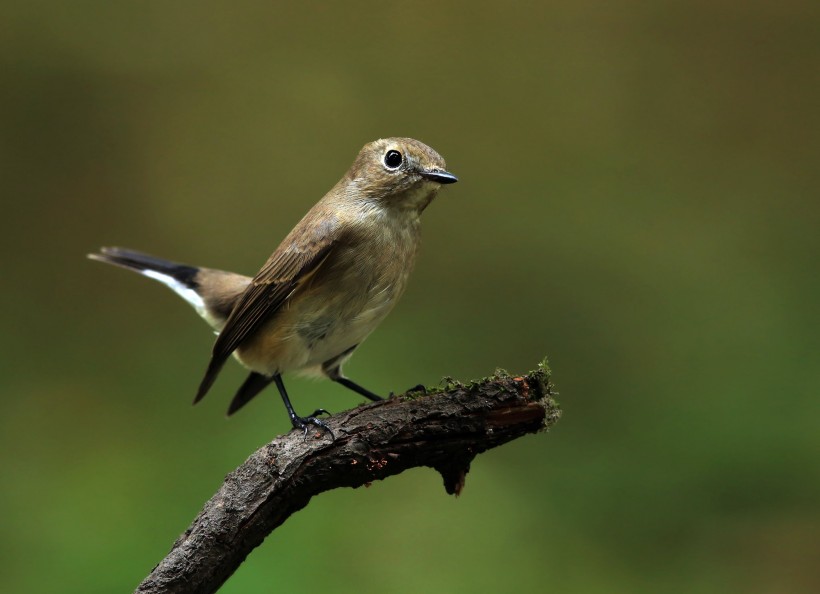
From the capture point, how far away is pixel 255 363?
3.33 metres

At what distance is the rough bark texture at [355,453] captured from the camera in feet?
8.00

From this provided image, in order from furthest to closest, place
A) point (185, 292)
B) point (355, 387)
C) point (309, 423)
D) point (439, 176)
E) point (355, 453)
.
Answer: point (185, 292), point (355, 387), point (439, 176), point (309, 423), point (355, 453)

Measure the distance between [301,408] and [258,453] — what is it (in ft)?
7.31

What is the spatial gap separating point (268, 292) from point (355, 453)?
0.85 metres

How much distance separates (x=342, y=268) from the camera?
122 inches

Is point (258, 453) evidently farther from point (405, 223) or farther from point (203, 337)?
point (203, 337)

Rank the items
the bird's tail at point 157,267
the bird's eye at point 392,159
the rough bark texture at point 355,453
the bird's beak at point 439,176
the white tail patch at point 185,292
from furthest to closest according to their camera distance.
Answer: the bird's tail at point 157,267 → the white tail patch at point 185,292 → the bird's eye at point 392,159 → the bird's beak at point 439,176 → the rough bark texture at point 355,453

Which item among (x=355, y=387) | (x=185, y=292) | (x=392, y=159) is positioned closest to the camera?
(x=392, y=159)

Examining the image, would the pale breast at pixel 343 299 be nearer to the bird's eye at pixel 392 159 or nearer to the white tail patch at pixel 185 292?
the bird's eye at pixel 392 159

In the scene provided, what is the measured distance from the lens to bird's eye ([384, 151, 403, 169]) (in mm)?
3115

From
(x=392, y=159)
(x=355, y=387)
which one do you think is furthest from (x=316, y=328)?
(x=392, y=159)

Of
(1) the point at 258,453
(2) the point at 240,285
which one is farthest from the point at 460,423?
(2) the point at 240,285

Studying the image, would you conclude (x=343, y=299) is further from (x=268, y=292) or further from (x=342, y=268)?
(x=268, y=292)

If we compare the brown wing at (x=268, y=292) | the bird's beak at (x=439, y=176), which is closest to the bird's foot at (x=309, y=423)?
the brown wing at (x=268, y=292)
